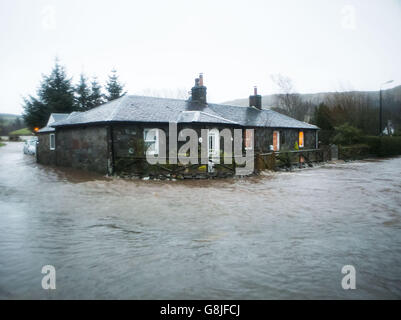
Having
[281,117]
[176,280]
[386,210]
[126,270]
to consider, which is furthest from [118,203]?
[281,117]

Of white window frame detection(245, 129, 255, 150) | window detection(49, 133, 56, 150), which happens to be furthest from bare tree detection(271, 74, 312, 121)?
window detection(49, 133, 56, 150)

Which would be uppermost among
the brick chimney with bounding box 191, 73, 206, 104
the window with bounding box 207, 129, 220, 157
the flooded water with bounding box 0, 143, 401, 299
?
the brick chimney with bounding box 191, 73, 206, 104

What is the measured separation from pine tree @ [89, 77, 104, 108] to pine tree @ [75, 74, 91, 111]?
0.52 metres

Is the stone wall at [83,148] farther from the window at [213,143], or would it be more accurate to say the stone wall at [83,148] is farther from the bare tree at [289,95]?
the bare tree at [289,95]

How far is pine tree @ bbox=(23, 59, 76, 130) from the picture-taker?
144 ft

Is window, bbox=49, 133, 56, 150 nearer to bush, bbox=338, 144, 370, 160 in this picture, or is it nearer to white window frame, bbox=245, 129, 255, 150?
white window frame, bbox=245, 129, 255, 150

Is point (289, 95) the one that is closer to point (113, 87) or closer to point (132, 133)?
point (113, 87)

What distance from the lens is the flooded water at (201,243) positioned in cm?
471

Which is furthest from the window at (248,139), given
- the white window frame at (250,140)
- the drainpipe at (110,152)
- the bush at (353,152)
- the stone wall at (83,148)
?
the stone wall at (83,148)

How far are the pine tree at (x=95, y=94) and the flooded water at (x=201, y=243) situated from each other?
42.3 meters

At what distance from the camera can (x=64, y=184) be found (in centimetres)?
1482

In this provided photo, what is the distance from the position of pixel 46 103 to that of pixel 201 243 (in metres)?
45.8

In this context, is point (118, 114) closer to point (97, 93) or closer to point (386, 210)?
point (386, 210)
